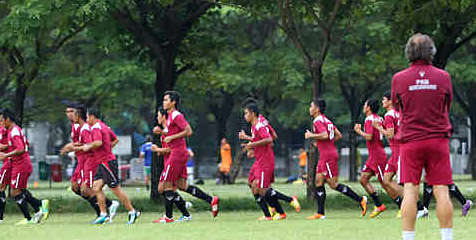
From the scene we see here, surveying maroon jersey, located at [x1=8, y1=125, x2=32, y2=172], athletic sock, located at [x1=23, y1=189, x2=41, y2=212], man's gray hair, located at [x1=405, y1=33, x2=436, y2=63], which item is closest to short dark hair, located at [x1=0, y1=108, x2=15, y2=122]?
maroon jersey, located at [x1=8, y1=125, x2=32, y2=172]

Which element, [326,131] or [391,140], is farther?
[326,131]

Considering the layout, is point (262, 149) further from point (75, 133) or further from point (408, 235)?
point (408, 235)

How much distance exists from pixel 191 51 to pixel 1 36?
4.68m

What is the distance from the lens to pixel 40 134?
59969 millimetres

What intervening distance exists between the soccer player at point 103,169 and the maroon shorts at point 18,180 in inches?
60.1

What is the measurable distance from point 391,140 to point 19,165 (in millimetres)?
6088

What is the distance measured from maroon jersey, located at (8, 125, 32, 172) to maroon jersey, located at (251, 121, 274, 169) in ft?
12.5

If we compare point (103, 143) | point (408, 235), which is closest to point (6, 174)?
point (103, 143)

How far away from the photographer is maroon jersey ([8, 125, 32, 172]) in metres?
17.3

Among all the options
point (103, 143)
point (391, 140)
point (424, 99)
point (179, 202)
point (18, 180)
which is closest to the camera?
point (424, 99)

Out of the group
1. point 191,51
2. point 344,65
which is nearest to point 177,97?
point 191,51

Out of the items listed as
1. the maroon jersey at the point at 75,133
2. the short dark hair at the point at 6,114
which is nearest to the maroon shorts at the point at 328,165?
the maroon jersey at the point at 75,133

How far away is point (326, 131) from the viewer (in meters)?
16.9

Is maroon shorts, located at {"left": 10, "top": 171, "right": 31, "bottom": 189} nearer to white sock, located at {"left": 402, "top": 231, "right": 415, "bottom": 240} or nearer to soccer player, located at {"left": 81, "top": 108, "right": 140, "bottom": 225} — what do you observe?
soccer player, located at {"left": 81, "top": 108, "right": 140, "bottom": 225}
